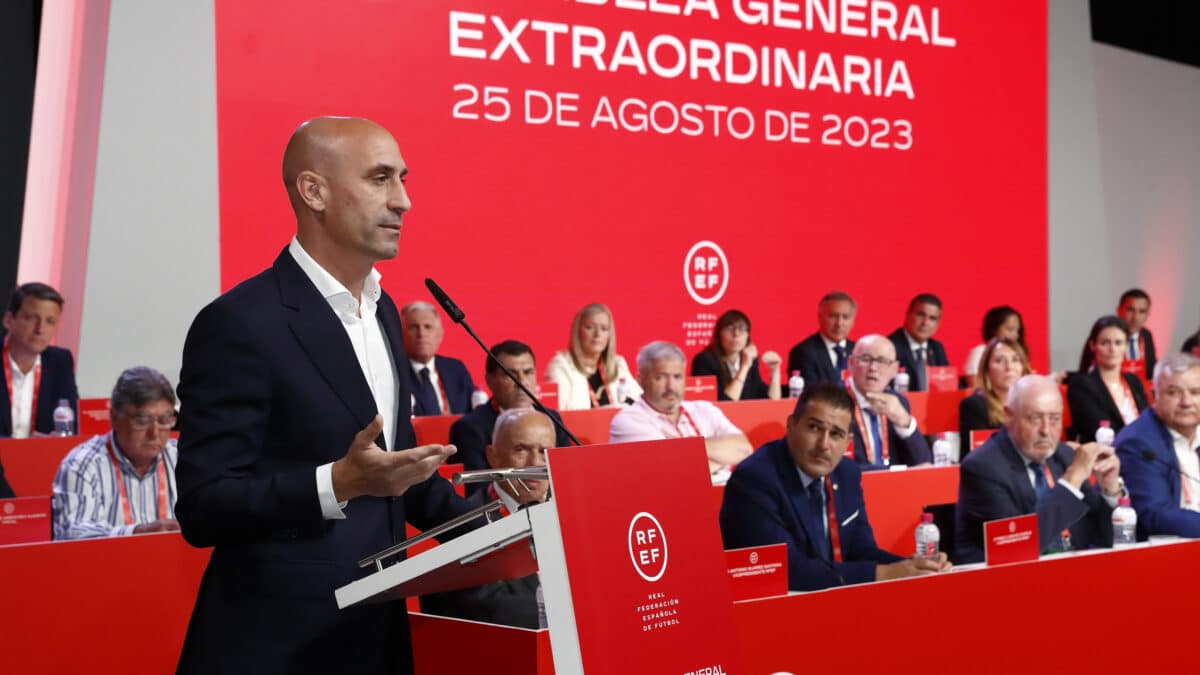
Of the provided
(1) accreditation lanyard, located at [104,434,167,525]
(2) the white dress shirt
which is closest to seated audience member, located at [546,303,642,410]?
(1) accreditation lanyard, located at [104,434,167,525]

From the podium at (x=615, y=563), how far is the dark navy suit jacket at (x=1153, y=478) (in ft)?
9.52

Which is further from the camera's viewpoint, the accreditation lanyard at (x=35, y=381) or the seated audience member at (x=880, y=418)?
the accreditation lanyard at (x=35, y=381)

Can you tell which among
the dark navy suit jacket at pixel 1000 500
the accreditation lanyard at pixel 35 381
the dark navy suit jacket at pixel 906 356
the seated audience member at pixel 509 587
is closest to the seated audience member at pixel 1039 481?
the dark navy suit jacket at pixel 1000 500

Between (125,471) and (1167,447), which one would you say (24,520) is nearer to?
(125,471)

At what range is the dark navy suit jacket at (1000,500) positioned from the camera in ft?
12.2

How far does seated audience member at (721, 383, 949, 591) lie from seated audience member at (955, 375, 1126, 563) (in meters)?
0.36

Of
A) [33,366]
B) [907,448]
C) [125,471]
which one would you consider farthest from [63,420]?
[907,448]

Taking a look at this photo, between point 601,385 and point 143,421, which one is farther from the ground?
point 601,385

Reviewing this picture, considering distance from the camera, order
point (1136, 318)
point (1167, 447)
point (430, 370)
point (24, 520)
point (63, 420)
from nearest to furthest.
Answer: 1. point (24, 520)
2. point (1167, 447)
3. point (63, 420)
4. point (430, 370)
5. point (1136, 318)

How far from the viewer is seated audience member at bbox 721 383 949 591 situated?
347cm

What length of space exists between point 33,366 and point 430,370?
6.21 ft

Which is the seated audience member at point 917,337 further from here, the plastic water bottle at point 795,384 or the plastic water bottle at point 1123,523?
the plastic water bottle at point 1123,523

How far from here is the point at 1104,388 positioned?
632cm

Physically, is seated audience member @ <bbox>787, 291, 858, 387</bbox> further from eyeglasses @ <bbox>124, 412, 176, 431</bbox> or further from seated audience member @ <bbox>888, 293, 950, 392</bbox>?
eyeglasses @ <bbox>124, 412, 176, 431</bbox>
